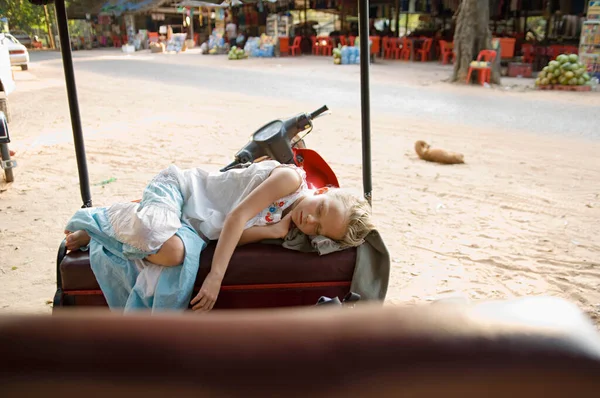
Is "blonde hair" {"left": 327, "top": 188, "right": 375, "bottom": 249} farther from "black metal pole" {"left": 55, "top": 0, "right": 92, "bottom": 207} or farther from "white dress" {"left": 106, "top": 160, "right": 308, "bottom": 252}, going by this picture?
"black metal pole" {"left": 55, "top": 0, "right": 92, "bottom": 207}

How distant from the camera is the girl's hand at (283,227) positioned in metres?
2.07

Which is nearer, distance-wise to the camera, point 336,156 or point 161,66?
point 336,156

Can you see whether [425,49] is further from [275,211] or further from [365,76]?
[275,211]

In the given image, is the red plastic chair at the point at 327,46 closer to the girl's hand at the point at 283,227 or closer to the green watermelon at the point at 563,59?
the green watermelon at the point at 563,59

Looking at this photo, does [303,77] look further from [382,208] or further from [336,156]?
[382,208]

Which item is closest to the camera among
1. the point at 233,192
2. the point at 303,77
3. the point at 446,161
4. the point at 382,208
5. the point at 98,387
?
the point at 98,387

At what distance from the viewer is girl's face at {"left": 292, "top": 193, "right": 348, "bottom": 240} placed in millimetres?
1983

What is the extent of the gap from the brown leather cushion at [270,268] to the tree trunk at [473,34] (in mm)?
9919

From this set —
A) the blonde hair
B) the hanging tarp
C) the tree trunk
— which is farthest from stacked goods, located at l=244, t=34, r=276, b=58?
the blonde hair

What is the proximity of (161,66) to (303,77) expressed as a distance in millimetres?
6016

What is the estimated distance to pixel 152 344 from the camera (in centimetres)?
42

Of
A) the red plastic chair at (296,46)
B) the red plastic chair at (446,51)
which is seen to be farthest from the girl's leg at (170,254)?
the red plastic chair at (296,46)

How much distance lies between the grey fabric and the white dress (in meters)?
0.16

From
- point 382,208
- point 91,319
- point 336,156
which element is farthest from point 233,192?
point 336,156
